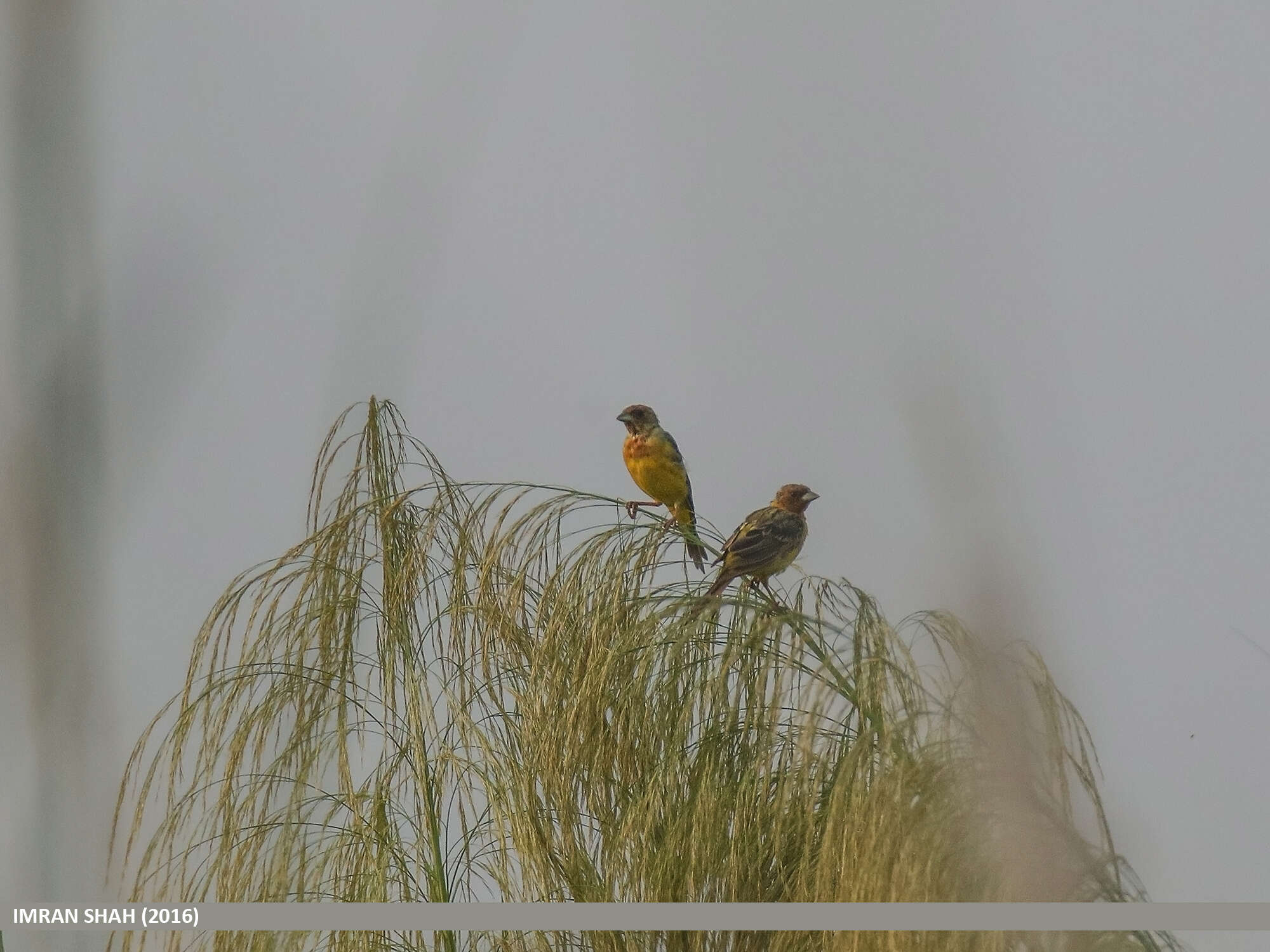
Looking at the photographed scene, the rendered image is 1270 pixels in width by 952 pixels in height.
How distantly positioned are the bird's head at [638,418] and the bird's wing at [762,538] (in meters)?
0.33

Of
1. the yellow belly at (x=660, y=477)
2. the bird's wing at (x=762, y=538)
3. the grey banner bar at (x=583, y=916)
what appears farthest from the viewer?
the yellow belly at (x=660, y=477)

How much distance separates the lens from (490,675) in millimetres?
1732

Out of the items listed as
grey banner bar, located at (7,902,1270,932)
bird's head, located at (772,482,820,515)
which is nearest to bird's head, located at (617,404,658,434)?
bird's head, located at (772,482,820,515)

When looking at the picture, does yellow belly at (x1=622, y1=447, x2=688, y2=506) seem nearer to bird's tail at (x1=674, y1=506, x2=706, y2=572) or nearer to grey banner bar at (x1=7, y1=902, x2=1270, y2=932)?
bird's tail at (x1=674, y1=506, x2=706, y2=572)

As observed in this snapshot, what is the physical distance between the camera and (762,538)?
5.51 feet

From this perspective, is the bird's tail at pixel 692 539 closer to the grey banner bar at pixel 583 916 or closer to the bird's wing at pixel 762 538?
the bird's wing at pixel 762 538

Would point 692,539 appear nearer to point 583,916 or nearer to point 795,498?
point 795,498

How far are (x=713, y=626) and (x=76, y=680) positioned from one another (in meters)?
1.43

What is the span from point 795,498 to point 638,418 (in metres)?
0.34

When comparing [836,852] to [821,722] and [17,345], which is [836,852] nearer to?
[821,722]

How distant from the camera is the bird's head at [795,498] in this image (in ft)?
5.96

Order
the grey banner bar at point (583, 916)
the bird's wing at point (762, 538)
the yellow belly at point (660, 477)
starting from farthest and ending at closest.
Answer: the yellow belly at point (660, 477) < the bird's wing at point (762, 538) < the grey banner bar at point (583, 916)

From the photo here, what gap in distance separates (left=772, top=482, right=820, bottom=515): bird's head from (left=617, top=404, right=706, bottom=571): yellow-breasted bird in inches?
6.7

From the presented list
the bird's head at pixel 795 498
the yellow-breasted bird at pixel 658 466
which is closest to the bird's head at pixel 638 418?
the yellow-breasted bird at pixel 658 466
